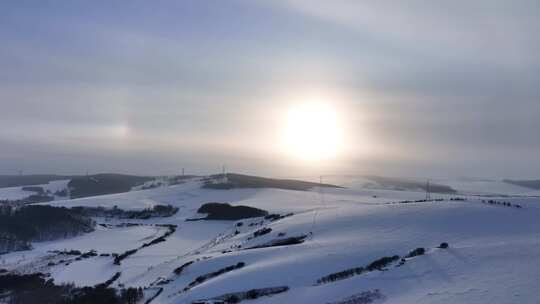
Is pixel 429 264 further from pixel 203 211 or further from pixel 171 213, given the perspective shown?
pixel 171 213

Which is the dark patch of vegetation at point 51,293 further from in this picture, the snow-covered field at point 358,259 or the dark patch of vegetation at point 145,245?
the dark patch of vegetation at point 145,245

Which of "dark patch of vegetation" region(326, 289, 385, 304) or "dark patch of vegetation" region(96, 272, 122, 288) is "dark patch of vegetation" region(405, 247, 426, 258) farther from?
"dark patch of vegetation" region(96, 272, 122, 288)

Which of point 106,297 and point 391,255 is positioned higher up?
point 391,255

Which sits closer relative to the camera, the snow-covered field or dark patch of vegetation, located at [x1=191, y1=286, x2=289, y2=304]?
the snow-covered field

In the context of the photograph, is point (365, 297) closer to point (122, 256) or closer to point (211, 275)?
point (211, 275)

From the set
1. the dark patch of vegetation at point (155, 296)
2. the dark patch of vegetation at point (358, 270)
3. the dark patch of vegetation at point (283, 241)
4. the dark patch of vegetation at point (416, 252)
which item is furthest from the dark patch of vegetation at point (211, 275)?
the dark patch of vegetation at point (416, 252)

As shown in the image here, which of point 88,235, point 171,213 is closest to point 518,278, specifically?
point 88,235

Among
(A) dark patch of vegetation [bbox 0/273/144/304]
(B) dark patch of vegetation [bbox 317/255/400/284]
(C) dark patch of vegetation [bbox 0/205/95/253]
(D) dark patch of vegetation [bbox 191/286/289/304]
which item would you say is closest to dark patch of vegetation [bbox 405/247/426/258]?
(B) dark patch of vegetation [bbox 317/255/400/284]
